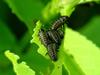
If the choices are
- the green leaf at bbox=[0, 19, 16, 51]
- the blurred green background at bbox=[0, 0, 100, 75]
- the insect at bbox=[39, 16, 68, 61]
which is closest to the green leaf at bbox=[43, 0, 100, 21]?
the blurred green background at bbox=[0, 0, 100, 75]

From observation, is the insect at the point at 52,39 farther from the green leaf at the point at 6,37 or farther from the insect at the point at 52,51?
the green leaf at the point at 6,37

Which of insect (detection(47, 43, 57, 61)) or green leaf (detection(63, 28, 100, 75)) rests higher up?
green leaf (detection(63, 28, 100, 75))

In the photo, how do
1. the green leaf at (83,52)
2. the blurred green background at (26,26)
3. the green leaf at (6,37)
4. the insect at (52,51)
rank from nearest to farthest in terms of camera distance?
1. the insect at (52,51)
2. the green leaf at (83,52)
3. the blurred green background at (26,26)
4. the green leaf at (6,37)

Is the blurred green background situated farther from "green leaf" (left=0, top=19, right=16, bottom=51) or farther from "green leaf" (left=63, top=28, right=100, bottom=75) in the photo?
"green leaf" (left=63, top=28, right=100, bottom=75)

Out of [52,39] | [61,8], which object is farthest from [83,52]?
[52,39]

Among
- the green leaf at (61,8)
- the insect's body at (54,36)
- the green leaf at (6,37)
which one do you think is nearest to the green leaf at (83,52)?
the green leaf at (61,8)

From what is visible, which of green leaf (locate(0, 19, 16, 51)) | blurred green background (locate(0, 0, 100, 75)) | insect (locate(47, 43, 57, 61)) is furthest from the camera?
green leaf (locate(0, 19, 16, 51))
